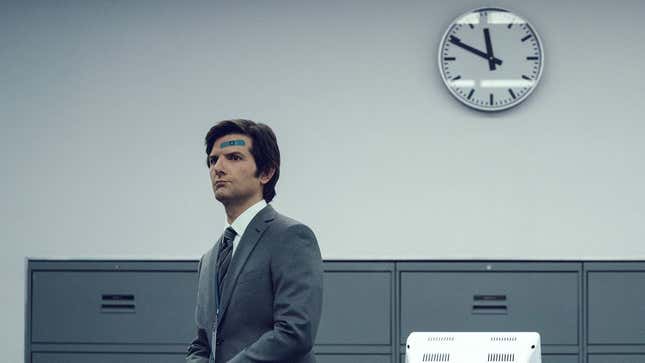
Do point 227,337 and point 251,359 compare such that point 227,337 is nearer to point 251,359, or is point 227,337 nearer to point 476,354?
point 251,359

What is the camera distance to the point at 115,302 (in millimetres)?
4094

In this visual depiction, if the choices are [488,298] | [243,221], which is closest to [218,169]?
[243,221]

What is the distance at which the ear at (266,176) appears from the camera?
223 cm

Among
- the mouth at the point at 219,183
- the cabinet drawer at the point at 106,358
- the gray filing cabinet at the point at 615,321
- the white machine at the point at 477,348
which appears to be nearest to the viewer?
the white machine at the point at 477,348

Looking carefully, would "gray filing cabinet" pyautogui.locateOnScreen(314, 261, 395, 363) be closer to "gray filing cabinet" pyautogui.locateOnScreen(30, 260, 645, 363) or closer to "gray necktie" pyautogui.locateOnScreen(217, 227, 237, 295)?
"gray filing cabinet" pyautogui.locateOnScreen(30, 260, 645, 363)

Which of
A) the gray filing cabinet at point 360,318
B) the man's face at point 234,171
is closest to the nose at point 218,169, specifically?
the man's face at point 234,171

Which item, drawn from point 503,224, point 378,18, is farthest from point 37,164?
point 503,224

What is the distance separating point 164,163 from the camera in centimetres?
420

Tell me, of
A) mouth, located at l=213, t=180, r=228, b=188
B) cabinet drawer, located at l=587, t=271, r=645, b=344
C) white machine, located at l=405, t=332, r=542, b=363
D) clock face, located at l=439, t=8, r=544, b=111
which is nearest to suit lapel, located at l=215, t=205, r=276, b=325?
mouth, located at l=213, t=180, r=228, b=188

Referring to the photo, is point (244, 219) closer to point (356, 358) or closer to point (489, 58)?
point (356, 358)

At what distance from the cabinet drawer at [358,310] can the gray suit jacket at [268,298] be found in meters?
1.83

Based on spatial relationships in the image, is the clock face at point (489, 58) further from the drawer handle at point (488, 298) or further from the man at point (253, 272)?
the man at point (253, 272)

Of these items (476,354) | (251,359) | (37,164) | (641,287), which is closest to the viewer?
(476,354)

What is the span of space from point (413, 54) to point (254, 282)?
225 cm
